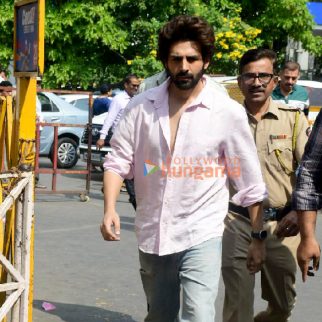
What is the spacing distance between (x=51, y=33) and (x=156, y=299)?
23085 mm

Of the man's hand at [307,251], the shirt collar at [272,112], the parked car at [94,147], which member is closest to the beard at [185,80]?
the man's hand at [307,251]

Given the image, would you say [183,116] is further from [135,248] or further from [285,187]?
[135,248]

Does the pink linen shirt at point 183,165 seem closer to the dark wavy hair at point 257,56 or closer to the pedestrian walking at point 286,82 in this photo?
the dark wavy hair at point 257,56

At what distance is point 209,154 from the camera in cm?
475

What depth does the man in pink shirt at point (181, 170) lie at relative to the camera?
4.66 meters

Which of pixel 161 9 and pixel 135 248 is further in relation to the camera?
pixel 161 9

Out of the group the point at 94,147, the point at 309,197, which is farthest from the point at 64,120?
the point at 309,197

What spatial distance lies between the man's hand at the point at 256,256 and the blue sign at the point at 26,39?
145cm

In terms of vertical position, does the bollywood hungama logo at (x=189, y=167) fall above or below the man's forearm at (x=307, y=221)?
above

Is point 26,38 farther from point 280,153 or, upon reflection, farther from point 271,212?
point 271,212

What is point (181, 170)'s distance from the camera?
4.70m

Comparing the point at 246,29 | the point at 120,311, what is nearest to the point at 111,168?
the point at 120,311

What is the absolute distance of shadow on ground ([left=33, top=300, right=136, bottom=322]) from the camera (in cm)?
695

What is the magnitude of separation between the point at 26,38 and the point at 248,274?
1771mm
